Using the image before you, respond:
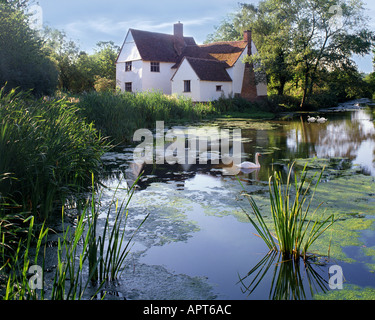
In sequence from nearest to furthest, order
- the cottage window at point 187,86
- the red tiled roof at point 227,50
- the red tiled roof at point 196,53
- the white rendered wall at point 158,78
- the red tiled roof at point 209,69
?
the red tiled roof at point 209,69, the cottage window at point 187,86, the red tiled roof at point 196,53, the white rendered wall at point 158,78, the red tiled roof at point 227,50

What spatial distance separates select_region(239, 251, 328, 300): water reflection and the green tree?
51.5 feet

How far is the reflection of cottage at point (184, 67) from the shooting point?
3394 cm

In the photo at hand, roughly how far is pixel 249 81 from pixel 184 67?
24.8 feet

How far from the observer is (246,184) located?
815cm

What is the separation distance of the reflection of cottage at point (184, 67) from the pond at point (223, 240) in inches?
984

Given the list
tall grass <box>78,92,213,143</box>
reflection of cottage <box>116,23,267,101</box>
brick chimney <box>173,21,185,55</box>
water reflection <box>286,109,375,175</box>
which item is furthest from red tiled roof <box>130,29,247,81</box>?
water reflection <box>286,109,375,175</box>

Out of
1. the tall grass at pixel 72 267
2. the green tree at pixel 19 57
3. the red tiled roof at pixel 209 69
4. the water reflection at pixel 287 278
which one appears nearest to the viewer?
the tall grass at pixel 72 267

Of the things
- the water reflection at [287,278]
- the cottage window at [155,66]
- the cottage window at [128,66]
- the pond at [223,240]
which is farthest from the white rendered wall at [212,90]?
the water reflection at [287,278]

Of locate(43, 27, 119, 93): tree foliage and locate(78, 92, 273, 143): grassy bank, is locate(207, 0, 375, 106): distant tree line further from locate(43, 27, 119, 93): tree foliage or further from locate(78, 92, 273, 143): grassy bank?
locate(43, 27, 119, 93): tree foliage

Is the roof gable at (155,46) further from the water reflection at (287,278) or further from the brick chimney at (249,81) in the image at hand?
the water reflection at (287,278)
